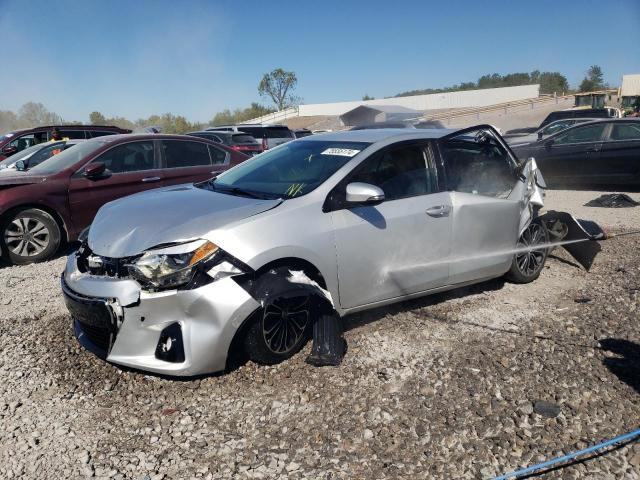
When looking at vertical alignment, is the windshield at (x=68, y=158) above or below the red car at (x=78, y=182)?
above

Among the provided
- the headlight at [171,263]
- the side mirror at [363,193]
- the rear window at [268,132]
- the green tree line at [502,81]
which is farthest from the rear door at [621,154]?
the green tree line at [502,81]

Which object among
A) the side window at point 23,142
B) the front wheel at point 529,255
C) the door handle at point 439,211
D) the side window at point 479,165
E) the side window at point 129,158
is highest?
Answer: the side window at point 23,142

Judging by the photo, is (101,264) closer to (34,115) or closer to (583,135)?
(583,135)

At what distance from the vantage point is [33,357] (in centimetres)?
347

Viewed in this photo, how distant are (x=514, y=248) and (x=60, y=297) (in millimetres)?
4223

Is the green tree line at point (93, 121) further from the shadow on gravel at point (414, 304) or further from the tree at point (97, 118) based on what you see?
the shadow on gravel at point (414, 304)

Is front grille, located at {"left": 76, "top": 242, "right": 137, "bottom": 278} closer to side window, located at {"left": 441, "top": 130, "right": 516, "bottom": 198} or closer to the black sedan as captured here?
side window, located at {"left": 441, "top": 130, "right": 516, "bottom": 198}

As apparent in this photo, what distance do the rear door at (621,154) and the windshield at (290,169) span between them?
7.89 metres

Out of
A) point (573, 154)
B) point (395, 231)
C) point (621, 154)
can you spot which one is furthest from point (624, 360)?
point (573, 154)

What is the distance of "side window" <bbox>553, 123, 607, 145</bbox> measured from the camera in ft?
33.1

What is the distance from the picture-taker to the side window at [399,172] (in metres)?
3.72

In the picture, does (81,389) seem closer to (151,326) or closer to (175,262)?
(151,326)

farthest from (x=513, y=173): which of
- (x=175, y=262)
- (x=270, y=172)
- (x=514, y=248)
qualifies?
(x=175, y=262)

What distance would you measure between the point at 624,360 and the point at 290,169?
2.75 metres
